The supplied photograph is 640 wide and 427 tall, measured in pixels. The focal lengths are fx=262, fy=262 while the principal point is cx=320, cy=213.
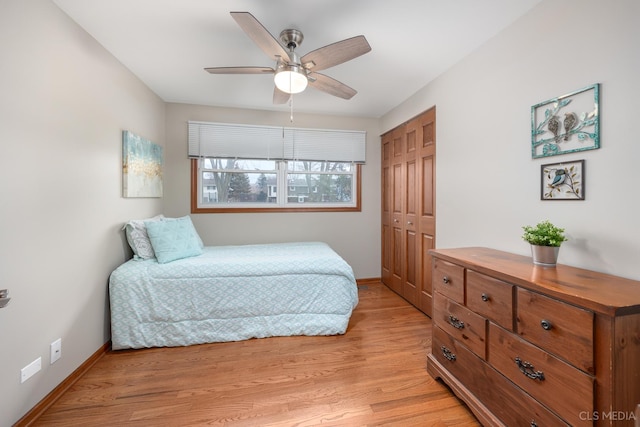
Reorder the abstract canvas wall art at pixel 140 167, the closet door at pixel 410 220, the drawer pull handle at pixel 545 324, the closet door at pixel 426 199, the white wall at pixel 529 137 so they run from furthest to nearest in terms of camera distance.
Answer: the closet door at pixel 410 220
the closet door at pixel 426 199
the abstract canvas wall art at pixel 140 167
the white wall at pixel 529 137
the drawer pull handle at pixel 545 324

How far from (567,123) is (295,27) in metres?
1.80

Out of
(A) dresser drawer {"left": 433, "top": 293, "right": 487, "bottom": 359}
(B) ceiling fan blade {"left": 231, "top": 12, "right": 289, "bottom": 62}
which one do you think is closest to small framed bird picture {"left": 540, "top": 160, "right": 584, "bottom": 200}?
(A) dresser drawer {"left": 433, "top": 293, "right": 487, "bottom": 359}

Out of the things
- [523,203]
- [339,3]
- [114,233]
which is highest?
[339,3]

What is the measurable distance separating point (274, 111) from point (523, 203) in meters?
3.00

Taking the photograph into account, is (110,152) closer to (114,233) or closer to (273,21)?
(114,233)

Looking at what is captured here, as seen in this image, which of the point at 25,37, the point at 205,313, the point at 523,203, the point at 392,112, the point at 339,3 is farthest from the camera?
the point at 392,112

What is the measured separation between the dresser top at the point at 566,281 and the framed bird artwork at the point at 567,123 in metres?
0.67

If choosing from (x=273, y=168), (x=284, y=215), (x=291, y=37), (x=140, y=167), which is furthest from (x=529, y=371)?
(x=140, y=167)

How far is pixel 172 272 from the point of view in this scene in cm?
226

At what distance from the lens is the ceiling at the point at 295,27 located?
1.66 metres

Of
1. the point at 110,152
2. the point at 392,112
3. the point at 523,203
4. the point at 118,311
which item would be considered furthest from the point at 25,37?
the point at 392,112

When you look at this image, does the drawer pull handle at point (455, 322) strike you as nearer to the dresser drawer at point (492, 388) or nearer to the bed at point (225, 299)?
the dresser drawer at point (492, 388)

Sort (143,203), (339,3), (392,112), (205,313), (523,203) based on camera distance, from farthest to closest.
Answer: (392,112), (143,203), (205,313), (523,203), (339,3)

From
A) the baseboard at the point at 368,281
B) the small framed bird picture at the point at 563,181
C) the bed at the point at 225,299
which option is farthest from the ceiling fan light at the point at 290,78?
the baseboard at the point at 368,281
